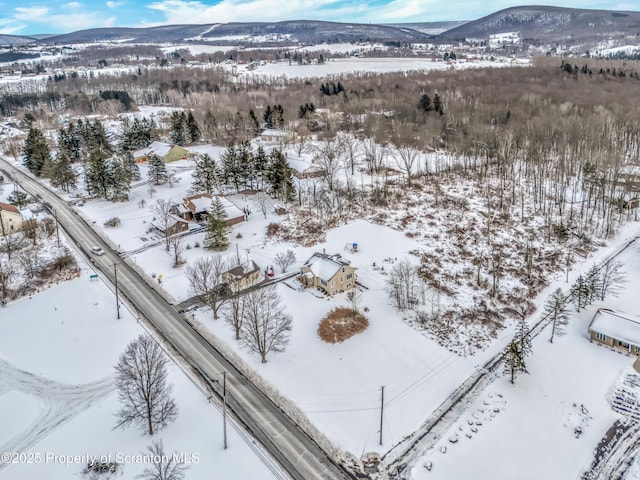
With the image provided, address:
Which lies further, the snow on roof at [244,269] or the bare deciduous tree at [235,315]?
the snow on roof at [244,269]

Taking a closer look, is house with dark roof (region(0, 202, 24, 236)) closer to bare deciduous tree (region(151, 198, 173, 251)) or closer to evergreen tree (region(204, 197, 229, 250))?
bare deciduous tree (region(151, 198, 173, 251))

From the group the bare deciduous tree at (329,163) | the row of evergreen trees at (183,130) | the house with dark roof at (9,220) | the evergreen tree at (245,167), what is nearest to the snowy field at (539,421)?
the bare deciduous tree at (329,163)

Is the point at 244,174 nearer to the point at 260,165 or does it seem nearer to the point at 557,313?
the point at 260,165

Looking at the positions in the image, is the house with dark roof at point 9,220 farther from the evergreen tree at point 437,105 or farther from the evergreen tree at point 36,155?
the evergreen tree at point 437,105

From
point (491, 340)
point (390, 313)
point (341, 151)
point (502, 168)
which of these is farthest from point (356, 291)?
point (502, 168)

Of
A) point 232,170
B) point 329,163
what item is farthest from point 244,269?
point 329,163

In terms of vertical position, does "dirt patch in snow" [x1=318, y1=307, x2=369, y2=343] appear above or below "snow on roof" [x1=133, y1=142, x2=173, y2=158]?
below

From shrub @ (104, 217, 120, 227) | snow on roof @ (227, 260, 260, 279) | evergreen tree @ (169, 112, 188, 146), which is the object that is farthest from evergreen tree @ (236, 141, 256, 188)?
evergreen tree @ (169, 112, 188, 146)
